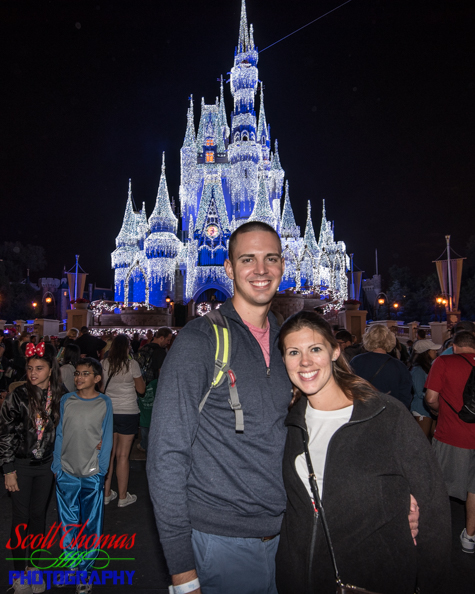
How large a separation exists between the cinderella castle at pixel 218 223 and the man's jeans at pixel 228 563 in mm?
32086

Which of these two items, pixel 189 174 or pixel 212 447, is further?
Result: pixel 189 174

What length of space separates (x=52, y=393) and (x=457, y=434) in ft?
12.5

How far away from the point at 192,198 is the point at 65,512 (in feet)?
135

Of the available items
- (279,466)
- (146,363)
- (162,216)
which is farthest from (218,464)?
(162,216)

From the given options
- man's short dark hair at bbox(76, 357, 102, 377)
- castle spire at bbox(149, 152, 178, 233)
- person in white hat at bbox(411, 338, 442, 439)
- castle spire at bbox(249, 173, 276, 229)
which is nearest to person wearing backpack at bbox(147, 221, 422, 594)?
man's short dark hair at bbox(76, 357, 102, 377)

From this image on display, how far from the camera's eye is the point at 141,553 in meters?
4.05

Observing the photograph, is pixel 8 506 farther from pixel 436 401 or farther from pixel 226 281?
pixel 226 281

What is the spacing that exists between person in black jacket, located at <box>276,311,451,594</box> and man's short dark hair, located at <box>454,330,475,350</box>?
279 cm

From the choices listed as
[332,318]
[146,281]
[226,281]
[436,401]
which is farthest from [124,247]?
[436,401]

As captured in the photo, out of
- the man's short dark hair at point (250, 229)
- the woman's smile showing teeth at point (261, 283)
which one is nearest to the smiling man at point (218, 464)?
the woman's smile showing teeth at point (261, 283)

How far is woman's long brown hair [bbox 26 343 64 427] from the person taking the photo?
3.68m

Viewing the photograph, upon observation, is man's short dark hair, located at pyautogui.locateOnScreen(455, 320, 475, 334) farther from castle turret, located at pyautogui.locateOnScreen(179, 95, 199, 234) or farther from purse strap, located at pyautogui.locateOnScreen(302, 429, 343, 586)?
castle turret, located at pyautogui.locateOnScreen(179, 95, 199, 234)

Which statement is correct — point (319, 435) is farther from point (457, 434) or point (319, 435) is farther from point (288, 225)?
point (288, 225)

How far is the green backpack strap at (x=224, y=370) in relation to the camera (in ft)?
5.85
